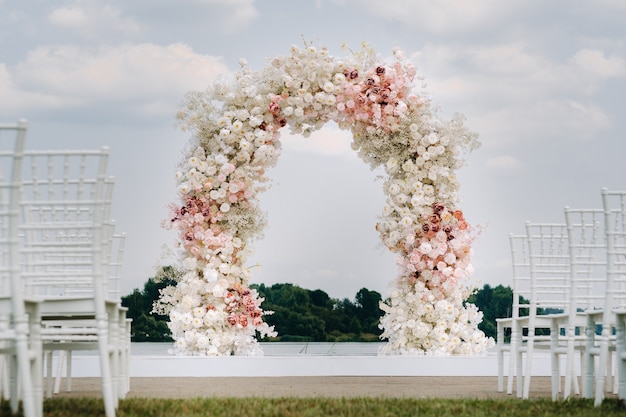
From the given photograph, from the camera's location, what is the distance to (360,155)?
930 cm

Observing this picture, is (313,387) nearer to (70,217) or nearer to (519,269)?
(519,269)

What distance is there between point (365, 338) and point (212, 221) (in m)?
2.09

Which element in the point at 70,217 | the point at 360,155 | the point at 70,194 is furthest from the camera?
the point at 360,155

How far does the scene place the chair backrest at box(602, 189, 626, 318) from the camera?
217 inches

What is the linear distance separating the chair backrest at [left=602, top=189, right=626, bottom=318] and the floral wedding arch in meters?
3.48

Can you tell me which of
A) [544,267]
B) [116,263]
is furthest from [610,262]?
[116,263]

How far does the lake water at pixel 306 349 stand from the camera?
932 cm

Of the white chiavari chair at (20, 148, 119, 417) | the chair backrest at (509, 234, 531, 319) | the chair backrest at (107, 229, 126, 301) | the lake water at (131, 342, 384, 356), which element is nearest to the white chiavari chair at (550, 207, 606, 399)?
the chair backrest at (509, 234, 531, 319)

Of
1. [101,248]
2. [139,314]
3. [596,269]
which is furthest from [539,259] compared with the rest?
[139,314]

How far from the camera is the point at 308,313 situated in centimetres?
999

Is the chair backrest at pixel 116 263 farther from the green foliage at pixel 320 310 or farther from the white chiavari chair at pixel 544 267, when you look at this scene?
the green foliage at pixel 320 310

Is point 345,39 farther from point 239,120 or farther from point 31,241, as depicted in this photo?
point 31,241

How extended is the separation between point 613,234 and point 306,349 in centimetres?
457

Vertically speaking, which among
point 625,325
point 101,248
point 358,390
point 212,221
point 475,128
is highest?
point 475,128
